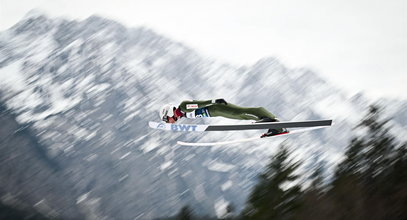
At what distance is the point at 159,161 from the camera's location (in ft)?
543

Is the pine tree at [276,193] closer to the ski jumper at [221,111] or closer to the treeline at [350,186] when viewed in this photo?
the treeline at [350,186]

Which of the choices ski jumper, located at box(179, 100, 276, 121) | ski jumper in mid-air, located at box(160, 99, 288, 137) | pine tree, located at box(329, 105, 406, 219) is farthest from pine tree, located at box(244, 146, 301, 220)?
ski jumper, located at box(179, 100, 276, 121)

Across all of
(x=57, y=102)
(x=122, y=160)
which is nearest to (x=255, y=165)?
(x=122, y=160)

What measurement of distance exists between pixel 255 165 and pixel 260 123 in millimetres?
184760

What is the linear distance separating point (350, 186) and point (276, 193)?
10.3 ft

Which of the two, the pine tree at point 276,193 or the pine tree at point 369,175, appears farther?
the pine tree at point 276,193

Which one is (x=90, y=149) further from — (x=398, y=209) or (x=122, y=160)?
(x=398, y=209)

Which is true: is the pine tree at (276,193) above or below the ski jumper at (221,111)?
below

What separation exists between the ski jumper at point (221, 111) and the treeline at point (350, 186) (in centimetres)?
744

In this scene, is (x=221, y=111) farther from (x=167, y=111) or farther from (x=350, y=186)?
(x=350, y=186)

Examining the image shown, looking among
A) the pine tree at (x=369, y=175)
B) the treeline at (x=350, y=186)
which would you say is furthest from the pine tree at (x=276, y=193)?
the pine tree at (x=369, y=175)

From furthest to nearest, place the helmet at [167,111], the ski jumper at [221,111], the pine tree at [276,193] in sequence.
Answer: the pine tree at [276,193] → the helmet at [167,111] → the ski jumper at [221,111]

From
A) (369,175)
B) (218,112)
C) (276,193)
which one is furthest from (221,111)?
(369,175)

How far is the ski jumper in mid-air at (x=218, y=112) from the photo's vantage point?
35.2 feet
